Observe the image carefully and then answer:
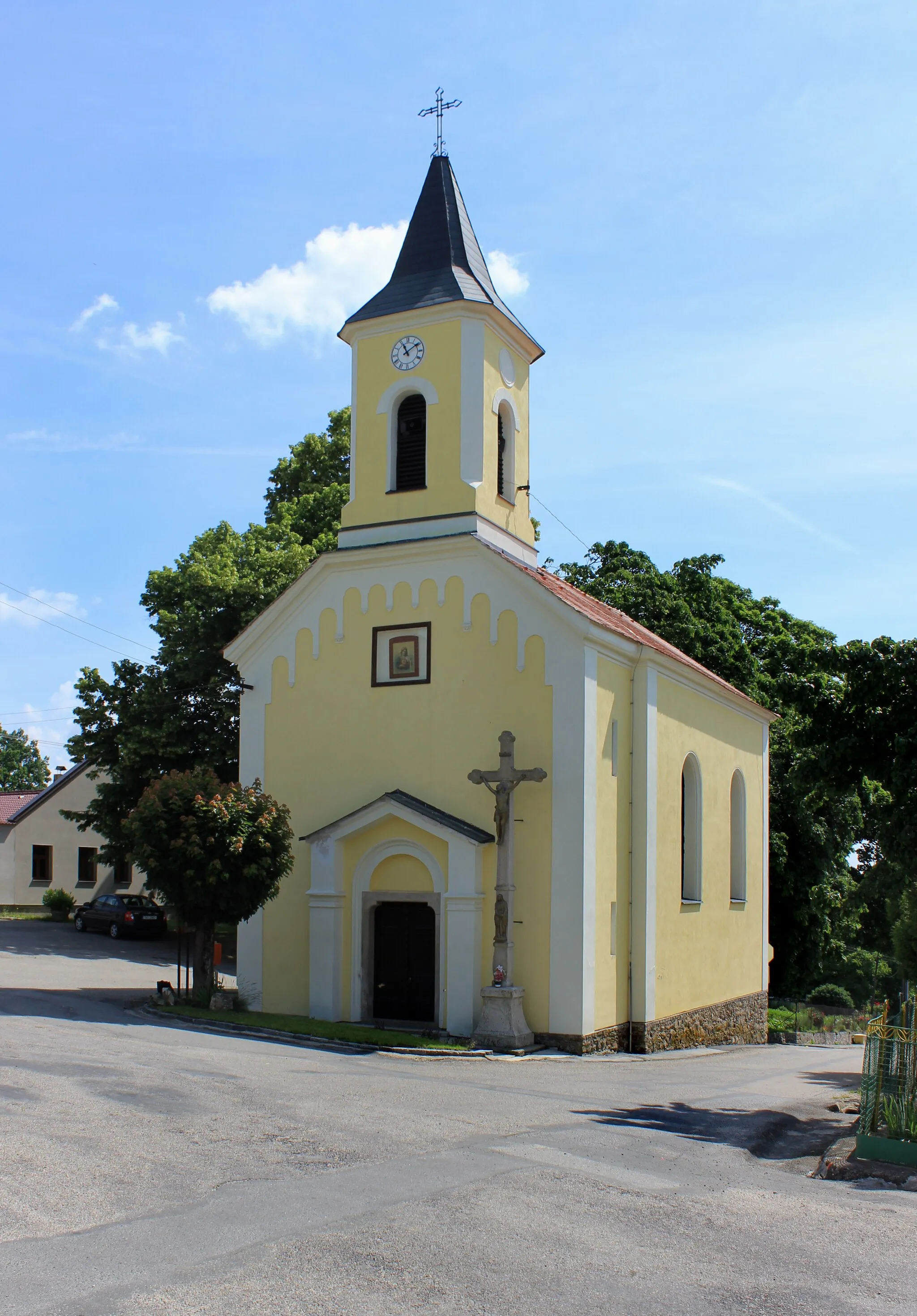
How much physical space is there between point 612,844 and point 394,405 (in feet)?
28.2

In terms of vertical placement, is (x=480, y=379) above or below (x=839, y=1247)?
above

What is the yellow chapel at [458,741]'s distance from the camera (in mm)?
17453

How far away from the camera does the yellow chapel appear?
17.5 meters

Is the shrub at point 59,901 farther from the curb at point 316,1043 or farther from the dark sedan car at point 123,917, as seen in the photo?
the curb at point 316,1043

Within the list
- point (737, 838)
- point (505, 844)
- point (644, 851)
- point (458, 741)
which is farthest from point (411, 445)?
point (737, 838)

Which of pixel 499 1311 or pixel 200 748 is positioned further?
pixel 200 748

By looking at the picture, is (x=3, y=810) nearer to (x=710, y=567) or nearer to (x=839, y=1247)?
(x=710, y=567)

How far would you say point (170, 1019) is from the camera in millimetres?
17156

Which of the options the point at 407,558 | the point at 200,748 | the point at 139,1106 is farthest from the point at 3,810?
the point at 139,1106

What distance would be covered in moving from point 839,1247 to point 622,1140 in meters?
3.11

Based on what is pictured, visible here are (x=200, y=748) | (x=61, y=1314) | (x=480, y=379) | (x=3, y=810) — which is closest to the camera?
(x=61, y=1314)

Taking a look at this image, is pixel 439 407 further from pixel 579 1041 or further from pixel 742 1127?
pixel 742 1127

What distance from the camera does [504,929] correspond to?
1686cm

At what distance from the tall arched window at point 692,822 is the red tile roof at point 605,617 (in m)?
1.89
